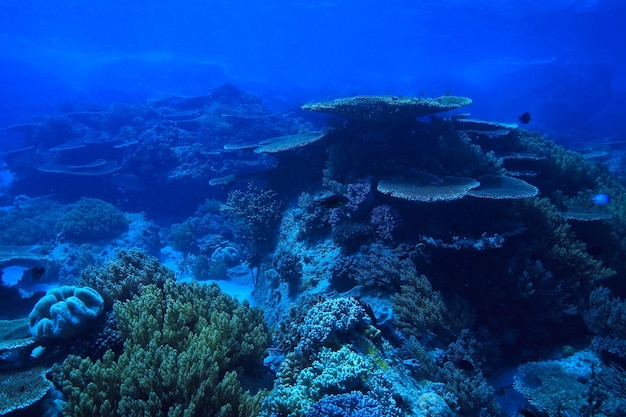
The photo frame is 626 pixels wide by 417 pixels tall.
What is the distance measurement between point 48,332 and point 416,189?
610cm

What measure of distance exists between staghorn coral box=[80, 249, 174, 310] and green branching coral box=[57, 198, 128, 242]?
9558 millimetres

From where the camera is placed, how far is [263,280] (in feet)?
30.4

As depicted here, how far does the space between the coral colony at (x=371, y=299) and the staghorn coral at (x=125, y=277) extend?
3 cm

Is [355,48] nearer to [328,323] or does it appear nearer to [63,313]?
[328,323]

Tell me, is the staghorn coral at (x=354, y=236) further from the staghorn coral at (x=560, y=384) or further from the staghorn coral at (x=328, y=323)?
the staghorn coral at (x=560, y=384)

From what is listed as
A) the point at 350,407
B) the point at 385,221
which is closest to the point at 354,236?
the point at 385,221

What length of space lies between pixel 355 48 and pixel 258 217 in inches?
4387

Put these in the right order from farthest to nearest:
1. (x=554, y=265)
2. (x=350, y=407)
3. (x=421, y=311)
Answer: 1. (x=554, y=265)
2. (x=421, y=311)
3. (x=350, y=407)

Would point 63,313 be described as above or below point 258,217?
above

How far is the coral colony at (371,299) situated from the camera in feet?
11.5

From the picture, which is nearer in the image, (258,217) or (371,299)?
(371,299)

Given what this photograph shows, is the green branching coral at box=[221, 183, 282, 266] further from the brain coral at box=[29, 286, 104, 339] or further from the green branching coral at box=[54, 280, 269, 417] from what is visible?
the brain coral at box=[29, 286, 104, 339]

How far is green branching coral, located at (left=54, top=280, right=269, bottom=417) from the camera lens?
315 cm

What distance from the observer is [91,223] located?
13852 millimetres
